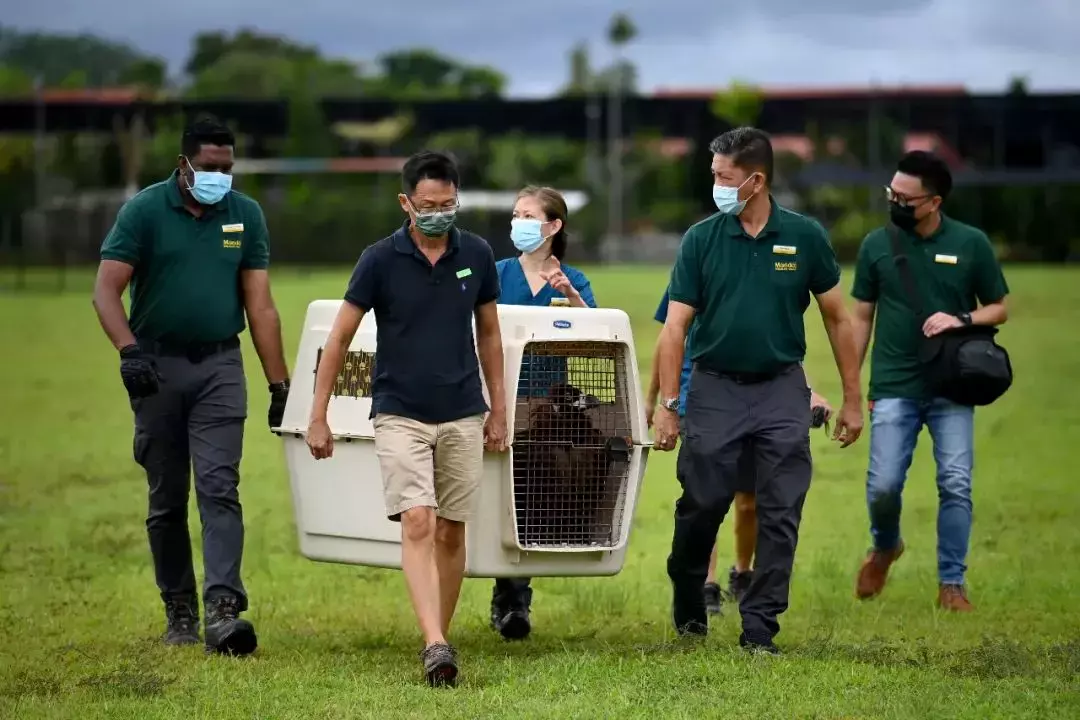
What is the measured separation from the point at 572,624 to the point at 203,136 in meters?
2.87

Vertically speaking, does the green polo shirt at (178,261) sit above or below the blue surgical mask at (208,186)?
below

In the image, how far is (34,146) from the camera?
3738 inches

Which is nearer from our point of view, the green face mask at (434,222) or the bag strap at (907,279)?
the green face mask at (434,222)

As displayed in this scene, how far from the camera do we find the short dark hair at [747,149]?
26.0 feet

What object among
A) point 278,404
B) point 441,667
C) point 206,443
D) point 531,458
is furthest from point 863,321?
point 441,667

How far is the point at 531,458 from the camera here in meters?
7.95

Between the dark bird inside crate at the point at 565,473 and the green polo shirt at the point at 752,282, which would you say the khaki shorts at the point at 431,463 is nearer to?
the dark bird inside crate at the point at 565,473

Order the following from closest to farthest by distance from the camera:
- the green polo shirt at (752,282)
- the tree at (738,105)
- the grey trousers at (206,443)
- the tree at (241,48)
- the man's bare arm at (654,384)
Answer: the green polo shirt at (752,282) → the grey trousers at (206,443) → the man's bare arm at (654,384) → the tree at (738,105) → the tree at (241,48)

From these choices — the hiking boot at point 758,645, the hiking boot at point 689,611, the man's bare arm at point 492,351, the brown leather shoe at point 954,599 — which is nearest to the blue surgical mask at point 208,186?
the man's bare arm at point 492,351

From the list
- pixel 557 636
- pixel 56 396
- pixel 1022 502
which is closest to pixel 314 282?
pixel 56 396

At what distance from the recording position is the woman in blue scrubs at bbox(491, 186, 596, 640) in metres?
8.72

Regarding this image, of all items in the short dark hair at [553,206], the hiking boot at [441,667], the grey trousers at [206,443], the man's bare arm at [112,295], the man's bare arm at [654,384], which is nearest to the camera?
the hiking boot at [441,667]

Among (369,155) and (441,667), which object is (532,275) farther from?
(369,155)

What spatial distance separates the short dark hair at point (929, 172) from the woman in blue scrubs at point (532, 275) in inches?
70.0
